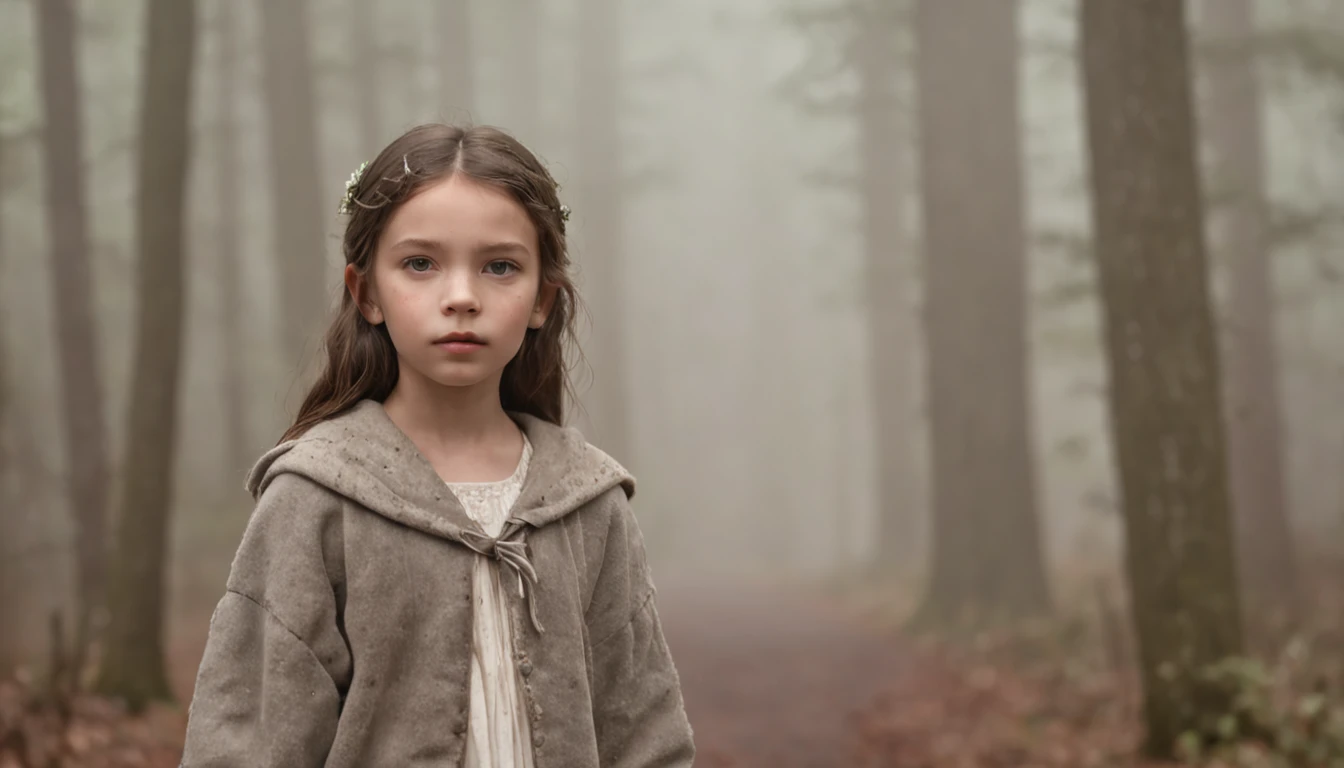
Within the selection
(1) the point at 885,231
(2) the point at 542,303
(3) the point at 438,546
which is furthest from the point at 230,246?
(3) the point at 438,546

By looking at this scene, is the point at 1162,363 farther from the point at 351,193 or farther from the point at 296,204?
the point at 296,204

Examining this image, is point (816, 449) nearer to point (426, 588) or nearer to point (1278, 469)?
point (1278, 469)

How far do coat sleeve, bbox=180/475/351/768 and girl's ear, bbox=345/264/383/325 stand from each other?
41cm

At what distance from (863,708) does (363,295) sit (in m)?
7.06

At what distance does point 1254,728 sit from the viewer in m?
6.39

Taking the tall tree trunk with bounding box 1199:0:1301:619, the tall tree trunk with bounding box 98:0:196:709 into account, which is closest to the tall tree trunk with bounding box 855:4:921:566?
the tall tree trunk with bounding box 1199:0:1301:619

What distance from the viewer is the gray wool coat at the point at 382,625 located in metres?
2.36

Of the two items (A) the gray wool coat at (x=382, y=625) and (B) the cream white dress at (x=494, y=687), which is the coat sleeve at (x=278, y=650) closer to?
(A) the gray wool coat at (x=382, y=625)

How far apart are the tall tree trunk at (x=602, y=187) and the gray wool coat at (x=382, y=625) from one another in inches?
896

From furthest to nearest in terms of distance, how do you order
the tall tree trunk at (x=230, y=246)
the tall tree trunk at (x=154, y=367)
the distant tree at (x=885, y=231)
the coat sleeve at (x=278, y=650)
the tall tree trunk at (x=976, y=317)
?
the distant tree at (x=885, y=231) → the tall tree trunk at (x=230, y=246) → the tall tree trunk at (x=976, y=317) → the tall tree trunk at (x=154, y=367) → the coat sleeve at (x=278, y=650)

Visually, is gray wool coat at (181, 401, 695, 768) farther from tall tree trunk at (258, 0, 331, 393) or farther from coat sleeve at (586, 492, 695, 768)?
tall tree trunk at (258, 0, 331, 393)

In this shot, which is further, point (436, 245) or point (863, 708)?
point (863, 708)

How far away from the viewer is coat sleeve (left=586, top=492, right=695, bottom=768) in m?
2.67

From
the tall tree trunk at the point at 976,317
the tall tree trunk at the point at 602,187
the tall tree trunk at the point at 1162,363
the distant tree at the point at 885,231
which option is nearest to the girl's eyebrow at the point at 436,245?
the tall tree trunk at the point at 1162,363
